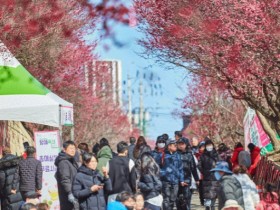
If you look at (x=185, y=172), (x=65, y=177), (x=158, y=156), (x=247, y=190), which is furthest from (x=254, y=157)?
(x=247, y=190)

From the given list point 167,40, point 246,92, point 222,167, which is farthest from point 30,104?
point 222,167

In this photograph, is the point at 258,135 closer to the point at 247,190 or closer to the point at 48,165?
the point at 48,165

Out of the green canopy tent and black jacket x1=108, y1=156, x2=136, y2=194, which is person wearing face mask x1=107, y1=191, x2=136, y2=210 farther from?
the green canopy tent

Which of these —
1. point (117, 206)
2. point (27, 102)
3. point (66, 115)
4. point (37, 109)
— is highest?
point (27, 102)

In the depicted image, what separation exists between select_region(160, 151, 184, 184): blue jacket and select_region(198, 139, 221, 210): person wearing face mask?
2.55 meters

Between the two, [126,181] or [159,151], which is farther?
[159,151]

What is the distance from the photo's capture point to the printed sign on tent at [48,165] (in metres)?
18.8

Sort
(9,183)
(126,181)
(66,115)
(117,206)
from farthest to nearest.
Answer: (66,115), (9,183), (126,181), (117,206)

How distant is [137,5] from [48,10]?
3.15 metres

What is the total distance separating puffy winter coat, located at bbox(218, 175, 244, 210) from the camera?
14.5m

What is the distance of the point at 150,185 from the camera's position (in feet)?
53.1

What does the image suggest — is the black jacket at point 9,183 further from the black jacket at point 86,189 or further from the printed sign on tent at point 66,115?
the printed sign on tent at point 66,115

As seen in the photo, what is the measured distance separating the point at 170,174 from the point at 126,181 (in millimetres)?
2422

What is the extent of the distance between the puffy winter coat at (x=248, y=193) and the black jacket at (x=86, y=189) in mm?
2142
